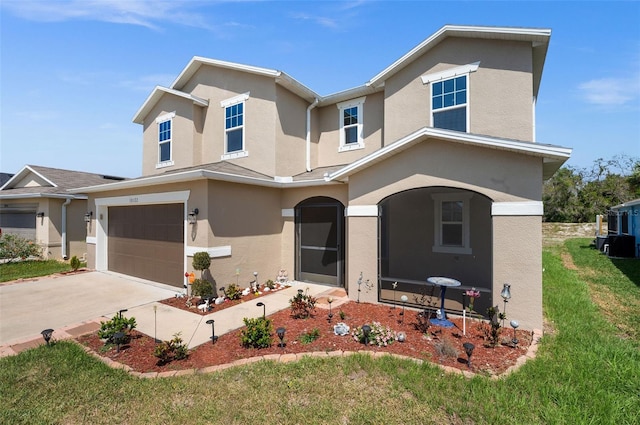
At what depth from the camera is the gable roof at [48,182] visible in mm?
13766

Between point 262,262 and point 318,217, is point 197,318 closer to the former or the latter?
point 262,262

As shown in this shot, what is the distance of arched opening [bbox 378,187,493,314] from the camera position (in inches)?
358

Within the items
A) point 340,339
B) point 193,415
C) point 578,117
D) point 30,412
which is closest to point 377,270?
point 340,339

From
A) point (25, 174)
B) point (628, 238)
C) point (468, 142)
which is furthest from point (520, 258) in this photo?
point (25, 174)

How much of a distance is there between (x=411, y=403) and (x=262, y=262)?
6.67 metres

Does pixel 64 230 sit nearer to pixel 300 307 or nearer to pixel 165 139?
pixel 165 139

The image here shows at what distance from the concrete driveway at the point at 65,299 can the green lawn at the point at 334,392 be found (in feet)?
6.14

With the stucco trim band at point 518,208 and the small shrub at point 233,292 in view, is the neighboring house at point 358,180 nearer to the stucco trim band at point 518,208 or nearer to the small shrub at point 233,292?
the stucco trim band at point 518,208

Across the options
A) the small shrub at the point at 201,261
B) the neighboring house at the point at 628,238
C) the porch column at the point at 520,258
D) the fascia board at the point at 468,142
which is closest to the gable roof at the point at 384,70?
the fascia board at the point at 468,142

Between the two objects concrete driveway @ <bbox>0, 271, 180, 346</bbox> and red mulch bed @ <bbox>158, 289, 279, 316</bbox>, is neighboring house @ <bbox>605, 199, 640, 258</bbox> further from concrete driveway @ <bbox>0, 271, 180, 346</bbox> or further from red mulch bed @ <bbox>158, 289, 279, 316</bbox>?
concrete driveway @ <bbox>0, 271, 180, 346</bbox>

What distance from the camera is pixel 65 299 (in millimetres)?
7961

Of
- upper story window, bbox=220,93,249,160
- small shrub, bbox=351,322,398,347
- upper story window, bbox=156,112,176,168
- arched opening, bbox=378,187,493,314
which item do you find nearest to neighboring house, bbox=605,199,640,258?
arched opening, bbox=378,187,493,314

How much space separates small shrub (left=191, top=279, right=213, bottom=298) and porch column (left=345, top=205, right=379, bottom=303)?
148 inches

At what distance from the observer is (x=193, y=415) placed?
10.8 feet
